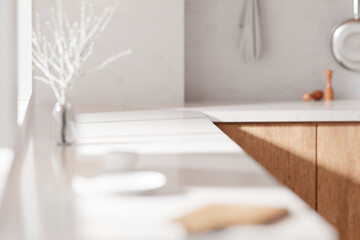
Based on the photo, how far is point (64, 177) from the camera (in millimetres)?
1160

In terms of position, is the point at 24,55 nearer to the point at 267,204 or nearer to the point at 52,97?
the point at 52,97

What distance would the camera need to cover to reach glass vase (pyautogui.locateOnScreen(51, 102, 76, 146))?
156 cm

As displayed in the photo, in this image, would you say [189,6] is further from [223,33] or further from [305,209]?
[305,209]

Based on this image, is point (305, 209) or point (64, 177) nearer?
point (305, 209)

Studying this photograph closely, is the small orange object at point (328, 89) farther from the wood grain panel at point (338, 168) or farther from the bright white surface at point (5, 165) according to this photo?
the bright white surface at point (5, 165)

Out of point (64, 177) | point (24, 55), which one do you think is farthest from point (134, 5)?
point (64, 177)

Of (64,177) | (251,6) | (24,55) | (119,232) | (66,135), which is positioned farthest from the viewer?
(251,6)

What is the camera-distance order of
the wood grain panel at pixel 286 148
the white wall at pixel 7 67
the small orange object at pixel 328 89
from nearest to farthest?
the white wall at pixel 7 67 → the wood grain panel at pixel 286 148 → the small orange object at pixel 328 89

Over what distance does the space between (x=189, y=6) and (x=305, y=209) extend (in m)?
2.40

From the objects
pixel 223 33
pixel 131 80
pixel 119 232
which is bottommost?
pixel 119 232

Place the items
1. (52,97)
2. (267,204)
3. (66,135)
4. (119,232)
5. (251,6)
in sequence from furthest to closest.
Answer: (251,6), (52,97), (66,135), (267,204), (119,232)

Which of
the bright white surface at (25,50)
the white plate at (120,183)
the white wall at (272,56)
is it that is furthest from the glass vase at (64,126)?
the white wall at (272,56)

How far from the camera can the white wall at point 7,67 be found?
4.35 ft

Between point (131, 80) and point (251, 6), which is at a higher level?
point (251, 6)
